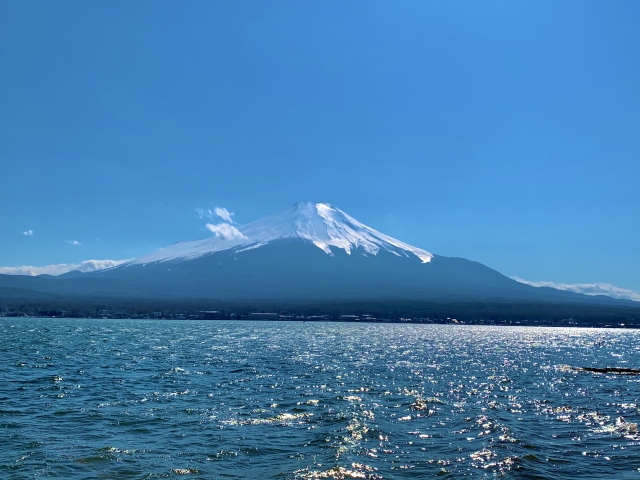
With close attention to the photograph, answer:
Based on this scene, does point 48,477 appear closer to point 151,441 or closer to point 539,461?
point 151,441

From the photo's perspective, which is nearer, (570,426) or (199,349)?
(570,426)

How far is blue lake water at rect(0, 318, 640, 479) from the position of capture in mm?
22484

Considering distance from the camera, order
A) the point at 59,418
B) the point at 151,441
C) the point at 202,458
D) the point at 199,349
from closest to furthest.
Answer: the point at 202,458 < the point at 151,441 < the point at 59,418 < the point at 199,349

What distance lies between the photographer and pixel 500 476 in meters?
21.8

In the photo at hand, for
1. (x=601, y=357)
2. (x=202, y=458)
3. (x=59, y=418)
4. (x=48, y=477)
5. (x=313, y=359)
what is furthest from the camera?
(x=601, y=357)

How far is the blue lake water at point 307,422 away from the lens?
73.8 ft

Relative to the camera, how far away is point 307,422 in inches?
1200

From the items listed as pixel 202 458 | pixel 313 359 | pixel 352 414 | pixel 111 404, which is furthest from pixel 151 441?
pixel 313 359

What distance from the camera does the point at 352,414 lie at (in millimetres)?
32781

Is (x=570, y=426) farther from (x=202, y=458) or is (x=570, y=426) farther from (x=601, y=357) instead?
(x=601, y=357)

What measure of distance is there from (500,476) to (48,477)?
17.2 meters

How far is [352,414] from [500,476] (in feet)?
40.1

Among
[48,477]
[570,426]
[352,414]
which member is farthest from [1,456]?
[570,426]

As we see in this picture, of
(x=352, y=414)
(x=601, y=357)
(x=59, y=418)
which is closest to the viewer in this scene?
(x=59, y=418)
